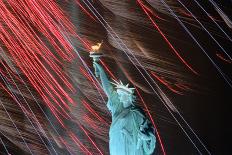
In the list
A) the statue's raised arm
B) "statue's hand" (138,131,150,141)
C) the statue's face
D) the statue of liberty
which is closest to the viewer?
"statue's hand" (138,131,150,141)

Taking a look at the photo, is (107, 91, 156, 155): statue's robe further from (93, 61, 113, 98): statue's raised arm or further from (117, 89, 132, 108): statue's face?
(93, 61, 113, 98): statue's raised arm

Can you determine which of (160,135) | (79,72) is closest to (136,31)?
(79,72)

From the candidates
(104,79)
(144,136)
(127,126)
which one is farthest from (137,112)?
(104,79)

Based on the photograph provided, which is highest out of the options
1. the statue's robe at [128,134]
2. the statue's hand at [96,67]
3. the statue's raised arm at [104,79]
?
the statue's hand at [96,67]

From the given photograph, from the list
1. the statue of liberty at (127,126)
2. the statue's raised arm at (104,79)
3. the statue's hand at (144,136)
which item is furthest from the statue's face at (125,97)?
the statue's hand at (144,136)

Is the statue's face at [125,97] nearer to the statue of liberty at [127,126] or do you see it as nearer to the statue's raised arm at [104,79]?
the statue of liberty at [127,126]

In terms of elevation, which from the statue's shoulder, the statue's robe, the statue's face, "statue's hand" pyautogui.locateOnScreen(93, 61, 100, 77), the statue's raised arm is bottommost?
the statue's robe

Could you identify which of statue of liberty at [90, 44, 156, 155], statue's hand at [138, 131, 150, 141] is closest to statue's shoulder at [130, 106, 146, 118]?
statue of liberty at [90, 44, 156, 155]

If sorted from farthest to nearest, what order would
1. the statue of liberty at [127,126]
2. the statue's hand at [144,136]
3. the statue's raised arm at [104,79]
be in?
the statue's raised arm at [104,79] < the statue of liberty at [127,126] < the statue's hand at [144,136]

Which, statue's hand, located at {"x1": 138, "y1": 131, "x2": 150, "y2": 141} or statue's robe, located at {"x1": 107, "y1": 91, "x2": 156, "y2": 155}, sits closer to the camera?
statue's hand, located at {"x1": 138, "y1": 131, "x2": 150, "y2": 141}

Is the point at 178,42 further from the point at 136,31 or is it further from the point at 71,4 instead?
the point at 71,4
